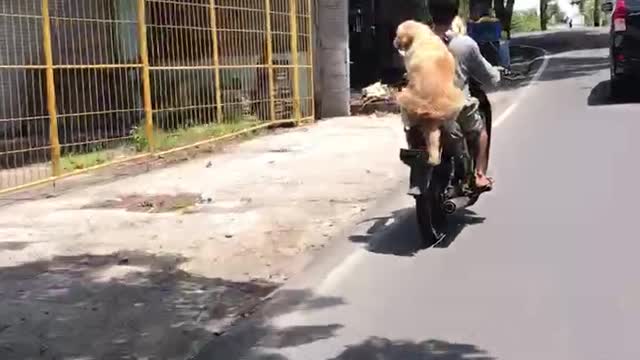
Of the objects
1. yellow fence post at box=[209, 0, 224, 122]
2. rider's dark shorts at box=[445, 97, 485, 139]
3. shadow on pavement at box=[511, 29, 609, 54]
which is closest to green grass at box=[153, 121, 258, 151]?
yellow fence post at box=[209, 0, 224, 122]

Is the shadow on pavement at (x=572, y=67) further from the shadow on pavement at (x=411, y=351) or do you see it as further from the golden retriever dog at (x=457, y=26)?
the shadow on pavement at (x=411, y=351)

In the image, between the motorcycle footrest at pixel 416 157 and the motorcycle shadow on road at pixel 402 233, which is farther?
the motorcycle shadow on road at pixel 402 233

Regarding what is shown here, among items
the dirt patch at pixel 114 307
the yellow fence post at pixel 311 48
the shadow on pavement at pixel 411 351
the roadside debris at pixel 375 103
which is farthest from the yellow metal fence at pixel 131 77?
the shadow on pavement at pixel 411 351

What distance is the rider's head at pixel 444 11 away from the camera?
758 cm

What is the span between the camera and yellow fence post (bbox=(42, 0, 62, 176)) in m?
10.0

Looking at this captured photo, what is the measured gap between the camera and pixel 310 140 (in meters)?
14.4

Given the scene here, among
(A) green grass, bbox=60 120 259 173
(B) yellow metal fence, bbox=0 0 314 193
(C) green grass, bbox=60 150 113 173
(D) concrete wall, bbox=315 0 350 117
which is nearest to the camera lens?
(B) yellow metal fence, bbox=0 0 314 193

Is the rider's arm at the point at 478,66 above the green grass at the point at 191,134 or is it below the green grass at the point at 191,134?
above

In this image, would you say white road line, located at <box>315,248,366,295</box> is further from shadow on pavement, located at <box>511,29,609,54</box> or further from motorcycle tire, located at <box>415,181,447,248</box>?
shadow on pavement, located at <box>511,29,609,54</box>

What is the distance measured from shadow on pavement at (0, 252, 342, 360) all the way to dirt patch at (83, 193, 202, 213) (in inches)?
73.6

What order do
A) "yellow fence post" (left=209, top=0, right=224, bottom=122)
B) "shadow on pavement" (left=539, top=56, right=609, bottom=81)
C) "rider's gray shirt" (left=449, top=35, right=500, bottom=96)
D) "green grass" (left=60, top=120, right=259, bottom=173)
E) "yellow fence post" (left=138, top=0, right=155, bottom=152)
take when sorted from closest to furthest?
"rider's gray shirt" (left=449, top=35, right=500, bottom=96) < "green grass" (left=60, top=120, right=259, bottom=173) < "yellow fence post" (left=138, top=0, right=155, bottom=152) < "yellow fence post" (left=209, top=0, right=224, bottom=122) < "shadow on pavement" (left=539, top=56, right=609, bottom=81)

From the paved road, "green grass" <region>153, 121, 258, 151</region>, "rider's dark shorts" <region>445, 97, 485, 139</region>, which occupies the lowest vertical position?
the paved road

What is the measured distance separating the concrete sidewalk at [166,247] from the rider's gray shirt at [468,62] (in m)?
1.79

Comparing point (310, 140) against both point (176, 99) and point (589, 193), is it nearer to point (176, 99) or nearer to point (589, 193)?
point (176, 99)
